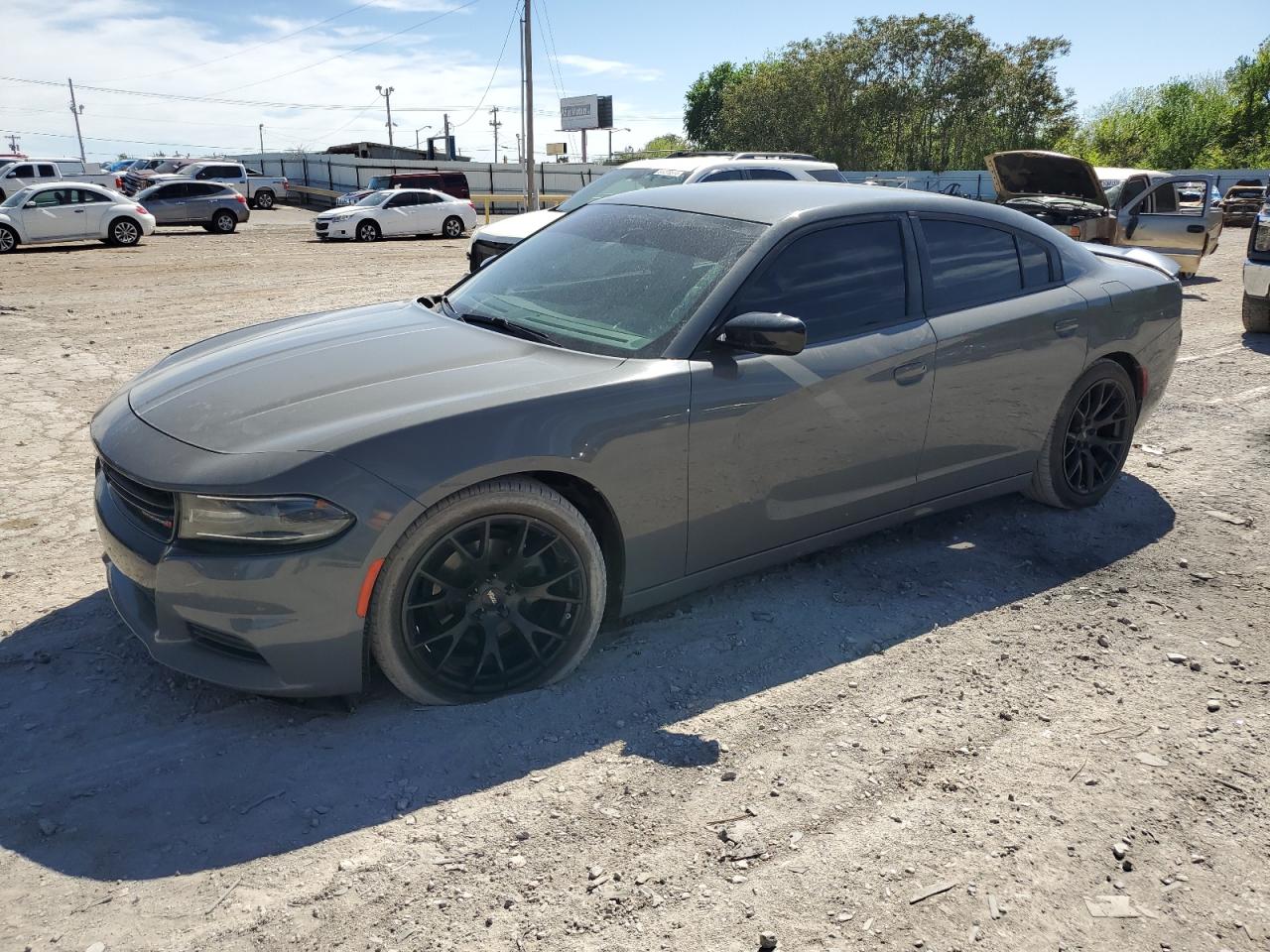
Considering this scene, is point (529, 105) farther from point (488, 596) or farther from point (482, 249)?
point (488, 596)

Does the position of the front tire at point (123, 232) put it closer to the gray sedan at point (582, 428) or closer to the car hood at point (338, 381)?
the gray sedan at point (582, 428)

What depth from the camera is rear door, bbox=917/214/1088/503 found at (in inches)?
171

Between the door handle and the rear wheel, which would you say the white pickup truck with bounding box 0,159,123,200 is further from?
the door handle

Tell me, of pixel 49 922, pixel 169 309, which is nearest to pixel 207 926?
pixel 49 922

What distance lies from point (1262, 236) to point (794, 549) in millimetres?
8544

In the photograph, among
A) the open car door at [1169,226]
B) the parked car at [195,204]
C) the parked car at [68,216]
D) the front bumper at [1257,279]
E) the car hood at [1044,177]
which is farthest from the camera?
the parked car at [195,204]

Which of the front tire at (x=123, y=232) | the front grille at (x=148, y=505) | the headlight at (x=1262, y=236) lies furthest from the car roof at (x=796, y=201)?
the front tire at (x=123, y=232)

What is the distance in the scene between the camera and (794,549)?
4.04m

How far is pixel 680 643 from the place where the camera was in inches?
150

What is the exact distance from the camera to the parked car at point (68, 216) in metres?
20.5

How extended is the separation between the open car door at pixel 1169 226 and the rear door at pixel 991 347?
11.2 meters

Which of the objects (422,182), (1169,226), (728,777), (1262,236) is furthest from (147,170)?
(728,777)

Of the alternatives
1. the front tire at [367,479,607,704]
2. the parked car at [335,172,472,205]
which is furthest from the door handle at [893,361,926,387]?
the parked car at [335,172,472,205]

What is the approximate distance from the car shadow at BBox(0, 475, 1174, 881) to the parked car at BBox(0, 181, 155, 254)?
66.4ft
